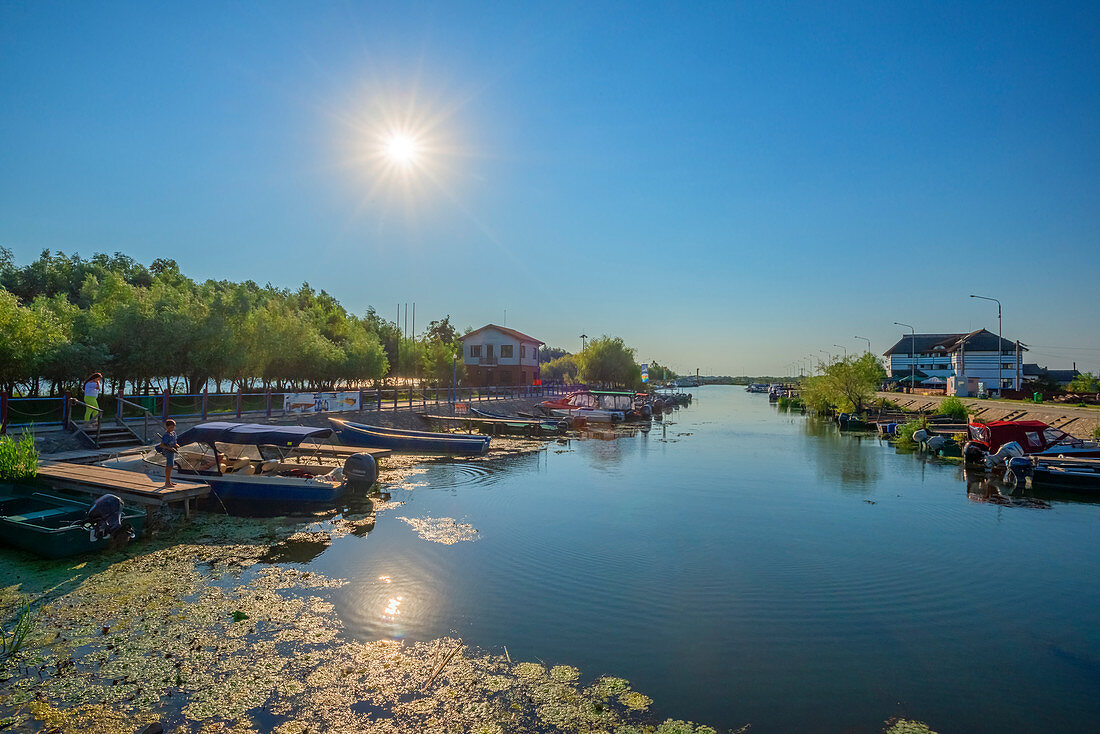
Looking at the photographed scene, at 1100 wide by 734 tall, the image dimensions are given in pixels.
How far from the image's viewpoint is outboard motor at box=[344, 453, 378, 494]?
1755 centimetres

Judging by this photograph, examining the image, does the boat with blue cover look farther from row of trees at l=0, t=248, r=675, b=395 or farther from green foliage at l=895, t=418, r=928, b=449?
green foliage at l=895, t=418, r=928, b=449

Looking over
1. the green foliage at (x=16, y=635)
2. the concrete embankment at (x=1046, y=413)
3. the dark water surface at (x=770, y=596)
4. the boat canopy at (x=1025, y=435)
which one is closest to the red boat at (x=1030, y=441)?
the boat canopy at (x=1025, y=435)

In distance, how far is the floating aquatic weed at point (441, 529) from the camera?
1469cm

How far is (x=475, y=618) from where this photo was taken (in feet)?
32.5

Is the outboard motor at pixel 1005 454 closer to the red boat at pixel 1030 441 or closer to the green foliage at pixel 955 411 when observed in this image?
the red boat at pixel 1030 441

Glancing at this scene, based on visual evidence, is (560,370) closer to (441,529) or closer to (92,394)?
(92,394)

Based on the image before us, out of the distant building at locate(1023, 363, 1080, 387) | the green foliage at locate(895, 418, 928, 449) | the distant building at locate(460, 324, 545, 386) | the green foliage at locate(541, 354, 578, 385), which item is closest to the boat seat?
the green foliage at locate(895, 418, 928, 449)

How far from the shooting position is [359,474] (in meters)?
17.5

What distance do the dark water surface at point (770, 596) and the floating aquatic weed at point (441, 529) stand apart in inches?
13.0

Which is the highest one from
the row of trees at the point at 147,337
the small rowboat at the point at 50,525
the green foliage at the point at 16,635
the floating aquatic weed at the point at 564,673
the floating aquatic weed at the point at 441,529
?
the row of trees at the point at 147,337

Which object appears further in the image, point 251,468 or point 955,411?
point 955,411

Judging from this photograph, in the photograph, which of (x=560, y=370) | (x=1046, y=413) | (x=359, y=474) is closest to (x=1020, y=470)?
(x=1046, y=413)

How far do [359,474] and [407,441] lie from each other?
37.1 feet

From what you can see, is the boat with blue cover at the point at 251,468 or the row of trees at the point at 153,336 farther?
the row of trees at the point at 153,336
